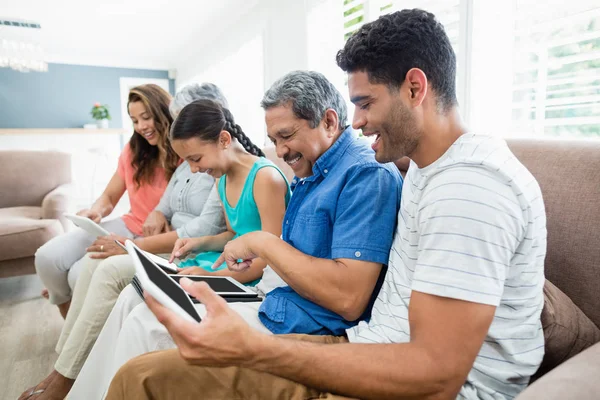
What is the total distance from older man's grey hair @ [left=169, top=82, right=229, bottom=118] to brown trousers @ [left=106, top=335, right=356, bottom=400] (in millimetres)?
1318

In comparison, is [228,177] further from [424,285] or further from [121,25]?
[121,25]

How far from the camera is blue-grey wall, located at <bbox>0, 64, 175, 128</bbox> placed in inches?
273

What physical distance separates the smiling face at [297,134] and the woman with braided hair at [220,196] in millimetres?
247

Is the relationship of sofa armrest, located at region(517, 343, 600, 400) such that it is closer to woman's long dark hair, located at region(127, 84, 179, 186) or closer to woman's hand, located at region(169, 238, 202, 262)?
woman's hand, located at region(169, 238, 202, 262)

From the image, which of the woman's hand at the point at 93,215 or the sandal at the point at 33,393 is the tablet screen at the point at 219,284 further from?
the woman's hand at the point at 93,215

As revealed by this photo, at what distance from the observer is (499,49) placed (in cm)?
164

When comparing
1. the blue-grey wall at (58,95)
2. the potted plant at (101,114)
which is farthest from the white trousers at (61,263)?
the blue-grey wall at (58,95)

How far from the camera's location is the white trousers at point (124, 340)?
1.03 metres

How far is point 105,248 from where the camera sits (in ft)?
5.75

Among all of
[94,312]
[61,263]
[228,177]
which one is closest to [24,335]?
[61,263]

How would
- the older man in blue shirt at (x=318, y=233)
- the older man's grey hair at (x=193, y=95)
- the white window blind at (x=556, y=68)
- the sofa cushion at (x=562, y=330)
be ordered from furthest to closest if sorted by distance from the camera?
the older man's grey hair at (x=193, y=95)
the white window blind at (x=556, y=68)
the older man in blue shirt at (x=318, y=233)
the sofa cushion at (x=562, y=330)

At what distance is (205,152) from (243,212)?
262 millimetres

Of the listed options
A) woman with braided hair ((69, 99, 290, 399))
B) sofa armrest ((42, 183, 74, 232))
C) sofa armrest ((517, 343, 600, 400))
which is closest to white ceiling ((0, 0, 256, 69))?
sofa armrest ((42, 183, 74, 232))

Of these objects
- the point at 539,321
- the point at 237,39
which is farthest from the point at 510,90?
the point at 237,39
